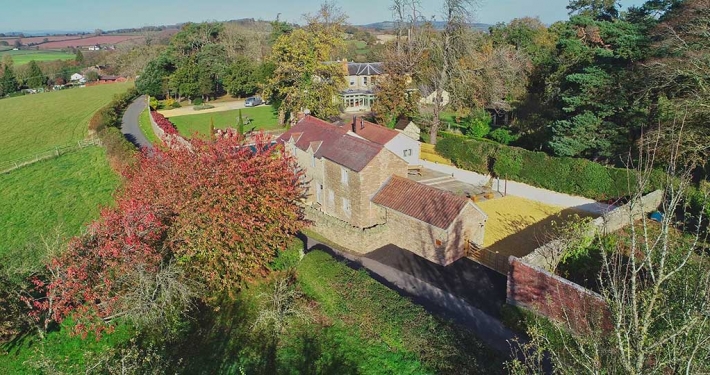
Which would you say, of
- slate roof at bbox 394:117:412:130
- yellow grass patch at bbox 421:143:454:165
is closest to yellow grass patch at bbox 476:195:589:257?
yellow grass patch at bbox 421:143:454:165

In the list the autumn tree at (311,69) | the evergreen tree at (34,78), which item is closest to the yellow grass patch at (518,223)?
the autumn tree at (311,69)

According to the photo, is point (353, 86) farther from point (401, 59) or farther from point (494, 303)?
point (494, 303)

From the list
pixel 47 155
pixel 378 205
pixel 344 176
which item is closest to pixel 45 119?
pixel 47 155

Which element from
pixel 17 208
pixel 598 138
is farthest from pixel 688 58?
pixel 17 208

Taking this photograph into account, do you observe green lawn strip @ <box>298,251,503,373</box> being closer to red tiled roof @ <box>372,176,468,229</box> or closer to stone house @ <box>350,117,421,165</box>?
red tiled roof @ <box>372,176,468,229</box>

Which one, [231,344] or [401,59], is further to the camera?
[401,59]

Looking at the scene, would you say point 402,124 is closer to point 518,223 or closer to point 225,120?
point 518,223
